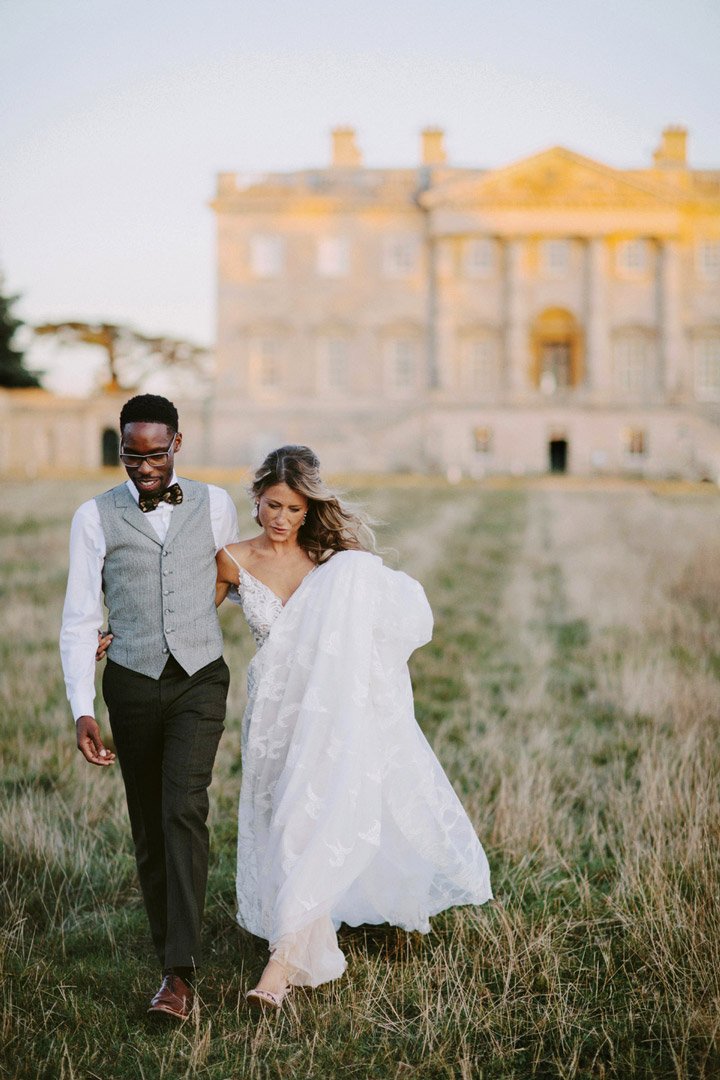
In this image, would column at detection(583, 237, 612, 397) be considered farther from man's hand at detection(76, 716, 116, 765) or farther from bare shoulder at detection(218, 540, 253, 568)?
man's hand at detection(76, 716, 116, 765)

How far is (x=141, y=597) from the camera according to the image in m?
3.71

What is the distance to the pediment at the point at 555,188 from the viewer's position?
45.5 meters

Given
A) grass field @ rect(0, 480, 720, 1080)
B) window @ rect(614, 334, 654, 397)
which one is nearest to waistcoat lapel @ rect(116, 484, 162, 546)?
grass field @ rect(0, 480, 720, 1080)

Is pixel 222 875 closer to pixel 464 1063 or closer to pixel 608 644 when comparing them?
pixel 464 1063

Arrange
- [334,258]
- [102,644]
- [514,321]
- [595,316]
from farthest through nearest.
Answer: [334,258] < [514,321] < [595,316] < [102,644]

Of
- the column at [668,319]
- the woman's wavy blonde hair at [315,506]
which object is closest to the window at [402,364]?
the column at [668,319]

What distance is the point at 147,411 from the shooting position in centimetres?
372

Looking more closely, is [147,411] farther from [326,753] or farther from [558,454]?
[558,454]

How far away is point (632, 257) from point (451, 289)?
8.27 metres

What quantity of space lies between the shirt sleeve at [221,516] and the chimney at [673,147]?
52.0m

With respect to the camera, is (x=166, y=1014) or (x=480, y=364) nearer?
(x=166, y=1014)

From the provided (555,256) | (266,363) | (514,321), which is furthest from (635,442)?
(266,363)

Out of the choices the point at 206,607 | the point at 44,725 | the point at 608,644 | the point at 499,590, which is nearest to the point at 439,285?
the point at 499,590

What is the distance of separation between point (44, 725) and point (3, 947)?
333 cm
